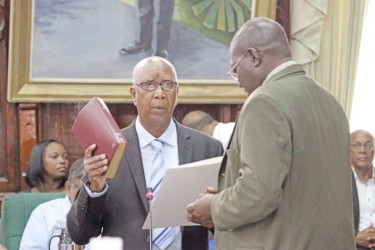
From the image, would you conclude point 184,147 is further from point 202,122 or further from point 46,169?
point 202,122

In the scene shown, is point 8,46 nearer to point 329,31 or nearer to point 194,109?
point 194,109

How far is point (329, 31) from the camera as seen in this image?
756cm

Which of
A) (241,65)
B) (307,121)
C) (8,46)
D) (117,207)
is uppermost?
(8,46)

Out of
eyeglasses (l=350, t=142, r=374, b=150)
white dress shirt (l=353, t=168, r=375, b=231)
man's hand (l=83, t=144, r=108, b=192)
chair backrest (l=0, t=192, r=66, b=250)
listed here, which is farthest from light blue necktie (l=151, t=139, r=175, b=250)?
eyeglasses (l=350, t=142, r=374, b=150)

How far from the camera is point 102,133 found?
3674mm

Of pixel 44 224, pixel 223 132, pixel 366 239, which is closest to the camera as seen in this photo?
pixel 44 224

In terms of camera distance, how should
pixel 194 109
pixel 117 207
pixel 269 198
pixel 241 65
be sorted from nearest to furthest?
pixel 269 198
pixel 241 65
pixel 117 207
pixel 194 109

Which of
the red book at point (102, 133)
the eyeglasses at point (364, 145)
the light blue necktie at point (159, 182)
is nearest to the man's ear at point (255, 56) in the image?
the red book at point (102, 133)

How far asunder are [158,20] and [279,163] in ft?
14.1

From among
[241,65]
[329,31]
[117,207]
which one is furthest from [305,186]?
[329,31]

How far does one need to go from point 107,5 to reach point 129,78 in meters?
0.60

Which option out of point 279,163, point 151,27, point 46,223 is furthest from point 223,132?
point 279,163

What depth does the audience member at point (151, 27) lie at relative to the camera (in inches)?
281

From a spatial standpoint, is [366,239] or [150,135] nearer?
[150,135]
